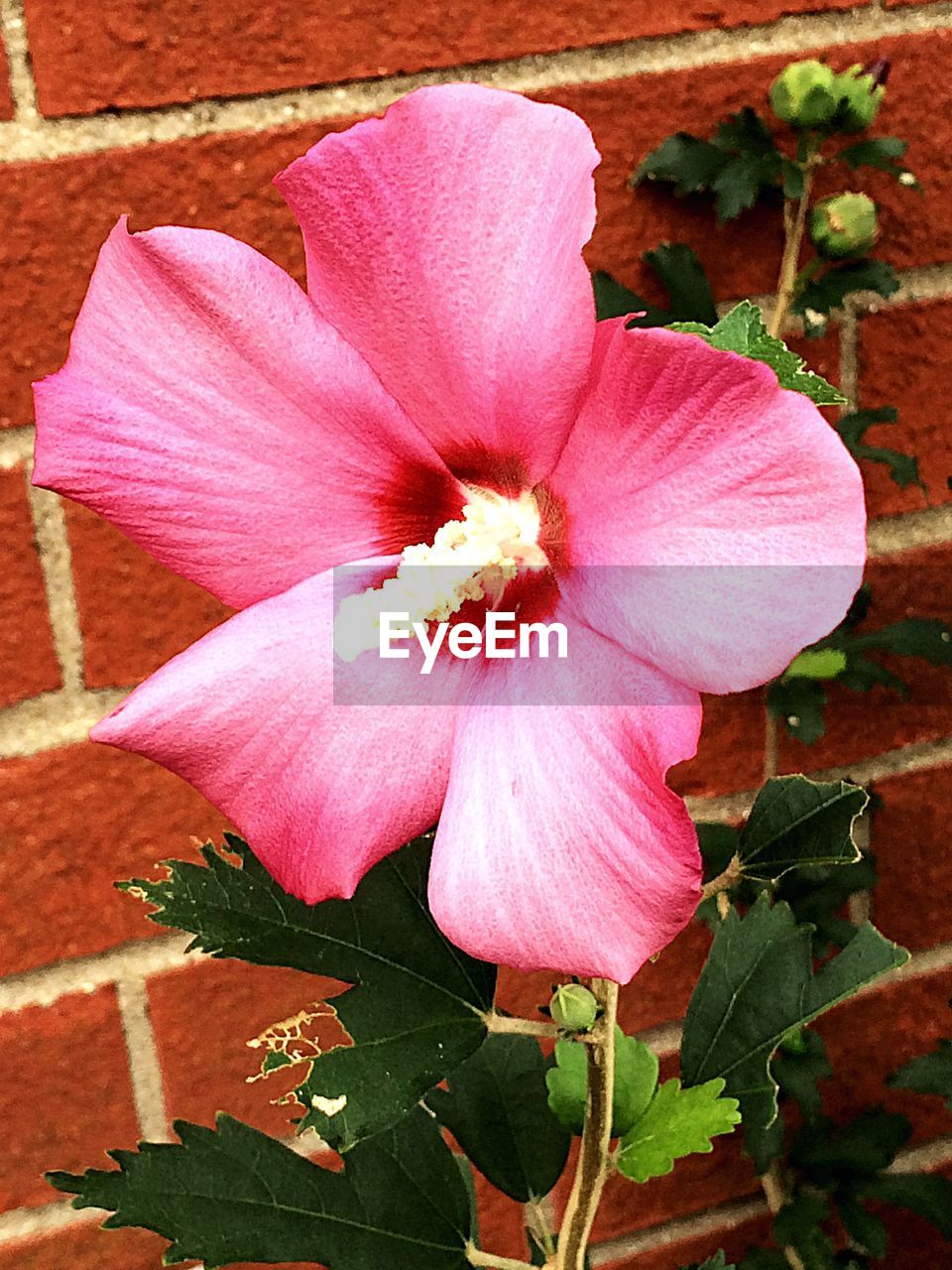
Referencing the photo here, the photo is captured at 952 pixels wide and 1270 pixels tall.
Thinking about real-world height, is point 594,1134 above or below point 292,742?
below

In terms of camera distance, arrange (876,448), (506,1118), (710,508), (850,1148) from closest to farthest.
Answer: (710,508) → (506,1118) → (876,448) → (850,1148)

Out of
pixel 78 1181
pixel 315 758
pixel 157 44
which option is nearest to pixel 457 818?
pixel 315 758

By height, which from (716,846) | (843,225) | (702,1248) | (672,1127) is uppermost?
(843,225)

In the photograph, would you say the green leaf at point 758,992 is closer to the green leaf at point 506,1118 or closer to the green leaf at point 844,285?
the green leaf at point 506,1118

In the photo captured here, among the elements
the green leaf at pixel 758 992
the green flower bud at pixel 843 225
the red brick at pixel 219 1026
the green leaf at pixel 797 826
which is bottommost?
the red brick at pixel 219 1026

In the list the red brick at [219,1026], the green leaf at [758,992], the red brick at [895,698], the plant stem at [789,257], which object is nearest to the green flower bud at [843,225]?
the plant stem at [789,257]

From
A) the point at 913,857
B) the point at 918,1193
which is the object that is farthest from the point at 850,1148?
the point at 913,857

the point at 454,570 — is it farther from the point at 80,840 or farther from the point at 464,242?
the point at 80,840
